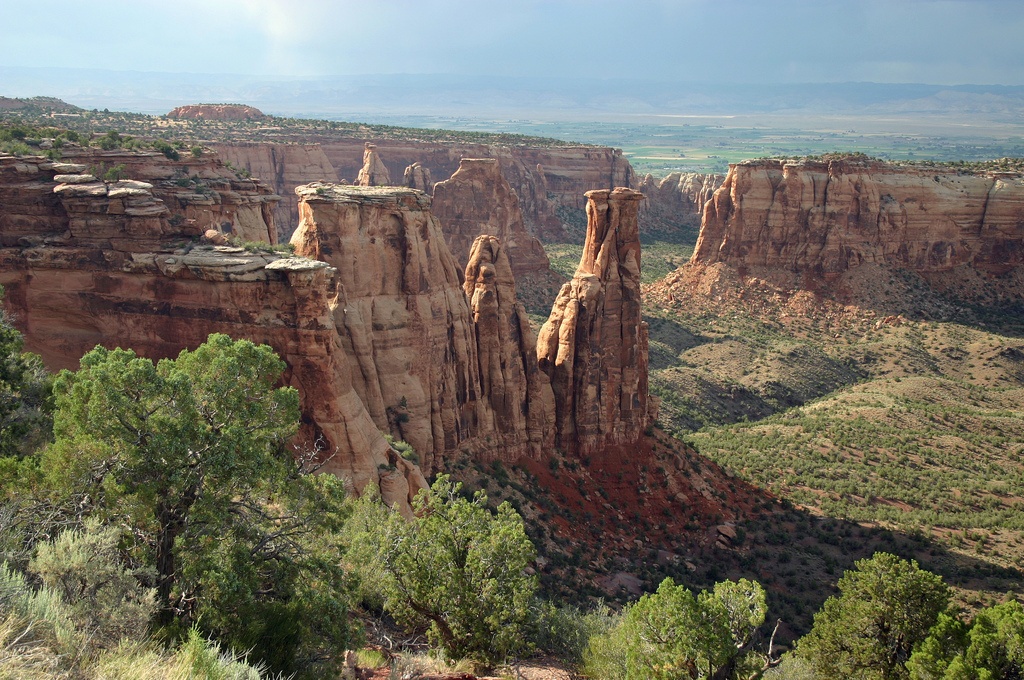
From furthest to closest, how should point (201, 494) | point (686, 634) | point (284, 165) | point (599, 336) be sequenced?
1. point (284, 165)
2. point (599, 336)
3. point (686, 634)
4. point (201, 494)

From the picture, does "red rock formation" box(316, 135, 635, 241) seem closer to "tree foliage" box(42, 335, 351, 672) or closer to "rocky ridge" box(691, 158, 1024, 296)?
"rocky ridge" box(691, 158, 1024, 296)

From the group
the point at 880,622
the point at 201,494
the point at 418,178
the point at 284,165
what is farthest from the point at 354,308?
the point at 284,165

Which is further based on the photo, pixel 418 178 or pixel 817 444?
pixel 418 178

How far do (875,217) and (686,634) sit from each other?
247 feet

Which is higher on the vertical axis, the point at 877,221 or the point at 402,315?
the point at 877,221

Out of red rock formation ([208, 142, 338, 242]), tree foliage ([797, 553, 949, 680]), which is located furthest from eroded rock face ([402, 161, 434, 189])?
tree foliage ([797, 553, 949, 680])

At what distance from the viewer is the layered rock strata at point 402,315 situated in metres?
33.5

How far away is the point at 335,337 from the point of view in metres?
27.7

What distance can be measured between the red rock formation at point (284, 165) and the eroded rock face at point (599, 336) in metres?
61.6

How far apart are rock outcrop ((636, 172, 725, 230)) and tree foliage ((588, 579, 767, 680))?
126 m

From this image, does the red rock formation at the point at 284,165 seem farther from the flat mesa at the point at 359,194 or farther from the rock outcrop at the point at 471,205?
the flat mesa at the point at 359,194

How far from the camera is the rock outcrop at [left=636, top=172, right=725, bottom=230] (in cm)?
14612

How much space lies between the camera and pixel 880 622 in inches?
780

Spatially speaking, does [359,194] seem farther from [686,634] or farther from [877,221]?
[877,221]
